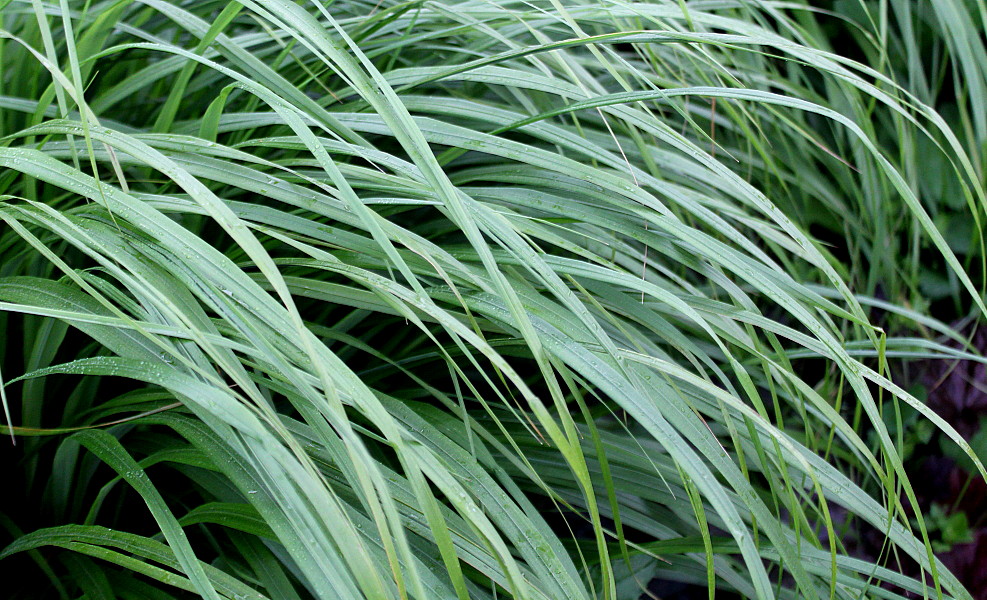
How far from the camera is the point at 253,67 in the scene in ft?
2.78

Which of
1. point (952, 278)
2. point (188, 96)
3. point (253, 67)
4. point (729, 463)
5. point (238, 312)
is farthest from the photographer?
point (952, 278)

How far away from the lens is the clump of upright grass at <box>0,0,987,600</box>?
22.3 inches

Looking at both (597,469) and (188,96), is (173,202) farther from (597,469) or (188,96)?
(597,469)

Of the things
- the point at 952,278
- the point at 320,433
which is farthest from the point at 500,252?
the point at 952,278

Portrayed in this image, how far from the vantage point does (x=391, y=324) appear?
39.5 inches

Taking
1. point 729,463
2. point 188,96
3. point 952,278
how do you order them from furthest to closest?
1. point 952,278
2. point 188,96
3. point 729,463

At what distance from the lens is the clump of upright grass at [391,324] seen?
567mm

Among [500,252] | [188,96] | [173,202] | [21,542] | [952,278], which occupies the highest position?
[188,96]

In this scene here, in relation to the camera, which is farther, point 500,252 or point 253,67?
point 253,67

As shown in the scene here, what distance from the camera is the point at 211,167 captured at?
74 cm

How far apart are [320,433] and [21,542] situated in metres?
0.35

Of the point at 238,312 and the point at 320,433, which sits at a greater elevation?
the point at 238,312

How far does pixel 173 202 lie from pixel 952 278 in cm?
134

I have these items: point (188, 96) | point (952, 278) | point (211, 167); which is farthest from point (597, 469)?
point (952, 278)
